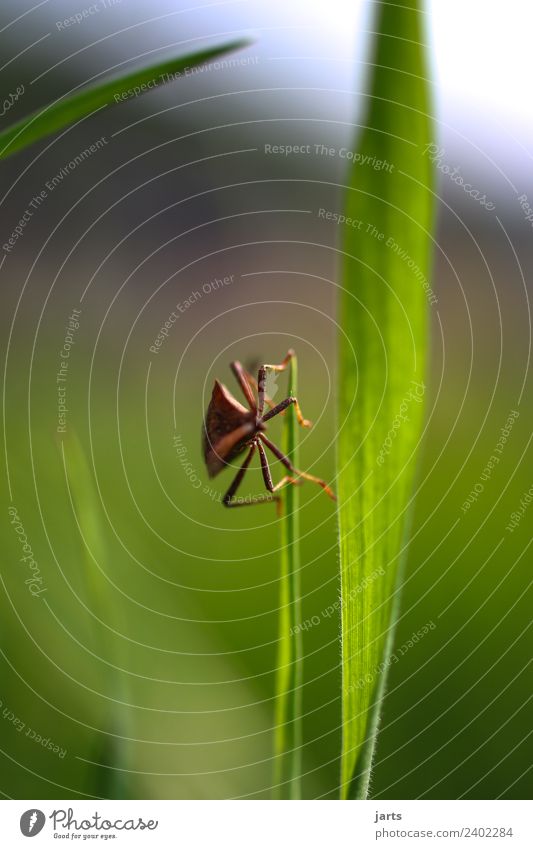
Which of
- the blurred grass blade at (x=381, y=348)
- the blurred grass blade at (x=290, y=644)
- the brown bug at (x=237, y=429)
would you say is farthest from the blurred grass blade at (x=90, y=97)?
the brown bug at (x=237, y=429)

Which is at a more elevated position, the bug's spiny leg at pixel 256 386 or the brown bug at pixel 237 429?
the bug's spiny leg at pixel 256 386

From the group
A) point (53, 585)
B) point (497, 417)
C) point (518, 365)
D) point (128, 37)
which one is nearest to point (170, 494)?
point (53, 585)

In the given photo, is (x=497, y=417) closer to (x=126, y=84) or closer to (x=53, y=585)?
(x=53, y=585)

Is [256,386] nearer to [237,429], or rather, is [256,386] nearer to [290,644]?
[237,429]

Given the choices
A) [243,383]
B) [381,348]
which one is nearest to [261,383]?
[243,383]

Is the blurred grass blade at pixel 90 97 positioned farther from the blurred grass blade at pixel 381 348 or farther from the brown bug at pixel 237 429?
the brown bug at pixel 237 429
